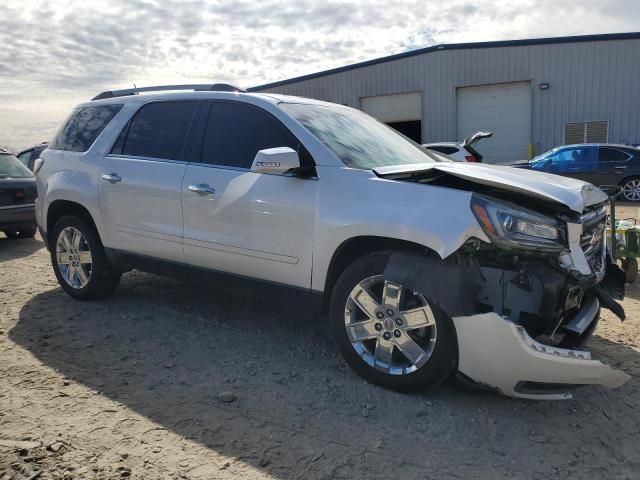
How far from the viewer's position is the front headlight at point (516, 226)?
9.47 feet

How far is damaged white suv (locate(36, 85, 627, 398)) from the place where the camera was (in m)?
2.94

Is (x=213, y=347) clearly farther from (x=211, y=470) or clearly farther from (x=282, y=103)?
(x=282, y=103)

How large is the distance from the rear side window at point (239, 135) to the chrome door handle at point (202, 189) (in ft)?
0.66

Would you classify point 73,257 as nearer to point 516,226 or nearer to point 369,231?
point 369,231

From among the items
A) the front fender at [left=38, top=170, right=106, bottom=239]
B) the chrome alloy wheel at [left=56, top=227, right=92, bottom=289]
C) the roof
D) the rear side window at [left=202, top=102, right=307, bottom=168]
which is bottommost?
the chrome alloy wheel at [left=56, top=227, right=92, bottom=289]

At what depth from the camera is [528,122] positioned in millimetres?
21281

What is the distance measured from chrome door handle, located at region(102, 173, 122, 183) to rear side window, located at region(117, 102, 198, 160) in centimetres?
22

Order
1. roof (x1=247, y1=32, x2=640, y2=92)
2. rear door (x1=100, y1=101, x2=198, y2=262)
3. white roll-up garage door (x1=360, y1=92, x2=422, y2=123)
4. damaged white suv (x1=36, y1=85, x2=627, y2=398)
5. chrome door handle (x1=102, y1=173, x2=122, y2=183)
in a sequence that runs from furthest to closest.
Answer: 1. white roll-up garage door (x1=360, y1=92, x2=422, y2=123)
2. roof (x1=247, y1=32, x2=640, y2=92)
3. chrome door handle (x1=102, y1=173, x2=122, y2=183)
4. rear door (x1=100, y1=101, x2=198, y2=262)
5. damaged white suv (x1=36, y1=85, x2=627, y2=398)

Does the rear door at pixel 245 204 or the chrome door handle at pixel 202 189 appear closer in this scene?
the rear door at pixel 245 204

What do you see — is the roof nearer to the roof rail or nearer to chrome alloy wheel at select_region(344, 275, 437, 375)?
the roof rail

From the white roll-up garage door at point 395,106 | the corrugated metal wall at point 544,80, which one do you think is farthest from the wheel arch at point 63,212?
the white roll-up garage door at point 395,106

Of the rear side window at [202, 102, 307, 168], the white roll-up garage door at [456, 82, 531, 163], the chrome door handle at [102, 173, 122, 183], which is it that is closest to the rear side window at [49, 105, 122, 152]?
the chrome door handle at [102, 173, 122, 183]

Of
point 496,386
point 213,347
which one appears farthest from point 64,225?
point 496,386

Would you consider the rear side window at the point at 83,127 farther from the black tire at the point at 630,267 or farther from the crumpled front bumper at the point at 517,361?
the black tire at the point at 630,267
